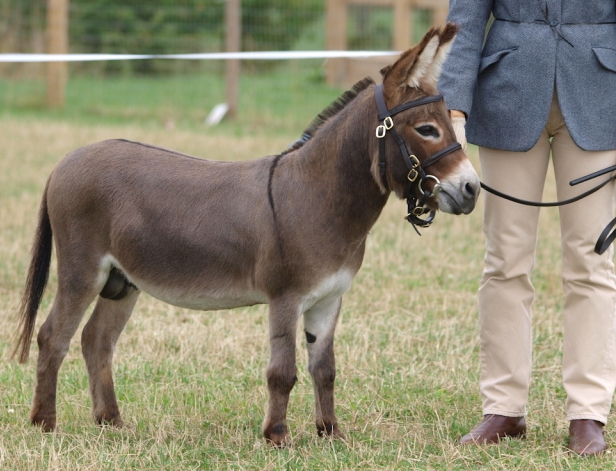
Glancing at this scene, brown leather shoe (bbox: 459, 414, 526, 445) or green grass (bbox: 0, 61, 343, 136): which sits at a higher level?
brown leather shoe (bbox: 459, 414, 526, 445)

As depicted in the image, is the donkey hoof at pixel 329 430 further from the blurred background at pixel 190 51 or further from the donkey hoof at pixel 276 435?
the blurred background at pixel 190 51

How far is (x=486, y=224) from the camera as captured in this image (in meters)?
3.95

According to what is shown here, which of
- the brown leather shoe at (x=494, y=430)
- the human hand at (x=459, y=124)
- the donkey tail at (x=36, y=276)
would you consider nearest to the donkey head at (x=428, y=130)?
the human hand at (x=459, y=124)

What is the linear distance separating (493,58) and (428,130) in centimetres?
57

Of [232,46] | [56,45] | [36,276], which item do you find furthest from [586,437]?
[56,45]

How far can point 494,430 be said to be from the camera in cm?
393

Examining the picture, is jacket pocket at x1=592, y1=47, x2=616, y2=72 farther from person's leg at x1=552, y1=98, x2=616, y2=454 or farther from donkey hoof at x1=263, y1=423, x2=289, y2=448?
donkey hoof at x1=263, y1=423, x2=289, y2=448

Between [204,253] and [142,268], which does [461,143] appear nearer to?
[204,253]

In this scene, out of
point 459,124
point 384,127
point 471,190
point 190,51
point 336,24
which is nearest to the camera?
point 471,190

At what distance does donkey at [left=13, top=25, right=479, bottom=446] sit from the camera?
346cm

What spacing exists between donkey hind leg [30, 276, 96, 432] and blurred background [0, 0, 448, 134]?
9470mm

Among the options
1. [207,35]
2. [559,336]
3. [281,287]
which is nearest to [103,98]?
[207,35]

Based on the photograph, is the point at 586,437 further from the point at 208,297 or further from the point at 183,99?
the point at 183,99

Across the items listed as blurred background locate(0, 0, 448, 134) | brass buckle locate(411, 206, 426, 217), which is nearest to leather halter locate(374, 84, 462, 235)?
brass buckle locate(411, 206, 426, 217)
